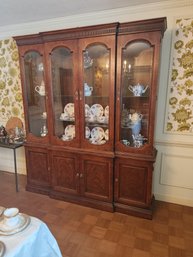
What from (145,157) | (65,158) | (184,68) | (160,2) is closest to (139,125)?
(145,157)

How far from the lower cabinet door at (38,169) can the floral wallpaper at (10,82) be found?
0.81 metres

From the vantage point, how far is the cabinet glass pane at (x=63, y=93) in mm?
2287

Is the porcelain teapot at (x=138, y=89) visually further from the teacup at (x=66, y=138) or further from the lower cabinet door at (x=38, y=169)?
the lower cabinet door at (x=38, y=169)

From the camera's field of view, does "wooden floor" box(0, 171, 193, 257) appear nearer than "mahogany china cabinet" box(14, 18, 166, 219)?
Yes

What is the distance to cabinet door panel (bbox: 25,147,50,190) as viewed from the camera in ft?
8.57

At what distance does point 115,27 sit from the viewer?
1.90m

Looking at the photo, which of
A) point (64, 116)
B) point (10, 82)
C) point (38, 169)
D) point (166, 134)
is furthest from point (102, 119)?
point (10, 82)

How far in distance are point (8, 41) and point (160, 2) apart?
2.30 metres

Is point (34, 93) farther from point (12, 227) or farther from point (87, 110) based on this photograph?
point (12, 227)

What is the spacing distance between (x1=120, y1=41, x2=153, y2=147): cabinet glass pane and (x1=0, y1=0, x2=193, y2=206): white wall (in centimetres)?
34

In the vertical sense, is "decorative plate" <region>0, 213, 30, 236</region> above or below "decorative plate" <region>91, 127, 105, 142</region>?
below

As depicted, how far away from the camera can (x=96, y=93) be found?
90.0 inches

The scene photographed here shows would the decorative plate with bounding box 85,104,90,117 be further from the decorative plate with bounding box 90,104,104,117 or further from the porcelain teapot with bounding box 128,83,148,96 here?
the porcelain teapot with bounding box 128,83,148,96

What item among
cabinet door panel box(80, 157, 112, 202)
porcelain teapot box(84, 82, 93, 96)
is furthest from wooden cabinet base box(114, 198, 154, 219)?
porcelain teapot box(84, 82, 93, 96)
